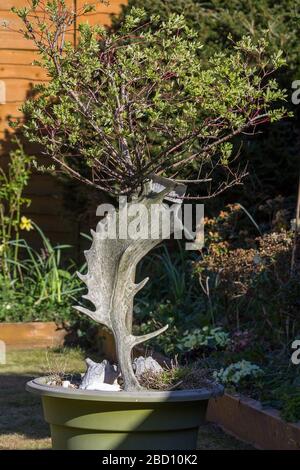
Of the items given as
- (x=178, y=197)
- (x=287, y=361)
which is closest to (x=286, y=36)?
(x=287, y=361)

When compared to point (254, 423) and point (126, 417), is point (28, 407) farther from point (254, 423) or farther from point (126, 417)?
point (126, 417)

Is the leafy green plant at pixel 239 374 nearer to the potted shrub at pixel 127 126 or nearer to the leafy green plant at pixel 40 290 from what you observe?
the potted shrub at pixel 127 126

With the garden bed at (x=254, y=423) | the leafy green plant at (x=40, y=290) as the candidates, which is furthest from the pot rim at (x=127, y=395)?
the leafy green plant at (x=40, y=290)

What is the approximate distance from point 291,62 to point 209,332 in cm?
242

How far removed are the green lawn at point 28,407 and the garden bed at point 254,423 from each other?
0.06 metres

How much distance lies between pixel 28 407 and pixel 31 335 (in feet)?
7.11

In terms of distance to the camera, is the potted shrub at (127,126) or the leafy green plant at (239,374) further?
the leafy green plant at (239,374)

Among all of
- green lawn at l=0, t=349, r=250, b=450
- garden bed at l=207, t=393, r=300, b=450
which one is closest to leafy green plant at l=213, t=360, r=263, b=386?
garden bed at l=207, t=393, r=300, b=450

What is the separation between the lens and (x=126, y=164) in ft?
13.0

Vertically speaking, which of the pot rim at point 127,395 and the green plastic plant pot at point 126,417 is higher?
the pot rim at point 127,395

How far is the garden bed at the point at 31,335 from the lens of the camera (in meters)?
7.91

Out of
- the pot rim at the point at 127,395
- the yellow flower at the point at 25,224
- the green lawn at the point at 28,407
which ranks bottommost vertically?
the green lawn at the point at 28,407

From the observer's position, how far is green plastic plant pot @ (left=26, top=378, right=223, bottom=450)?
355cm

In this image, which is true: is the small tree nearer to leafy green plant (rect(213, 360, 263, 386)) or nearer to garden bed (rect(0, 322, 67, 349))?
leafy green plant (rect(213, 360, 263, 386))
